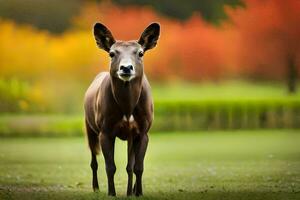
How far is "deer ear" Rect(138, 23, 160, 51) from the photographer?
5.95 metres

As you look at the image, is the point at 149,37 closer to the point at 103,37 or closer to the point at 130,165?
the point at 103,37

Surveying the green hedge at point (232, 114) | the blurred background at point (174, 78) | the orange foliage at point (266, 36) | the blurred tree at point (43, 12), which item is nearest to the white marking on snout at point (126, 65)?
the blurred background at point (174, 78)

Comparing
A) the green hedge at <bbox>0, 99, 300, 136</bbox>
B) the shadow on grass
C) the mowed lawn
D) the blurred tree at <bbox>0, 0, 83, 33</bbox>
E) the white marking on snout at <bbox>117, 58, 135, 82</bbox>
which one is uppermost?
the blurred tree at <bbox>0, 0, 83, 33</bbox>

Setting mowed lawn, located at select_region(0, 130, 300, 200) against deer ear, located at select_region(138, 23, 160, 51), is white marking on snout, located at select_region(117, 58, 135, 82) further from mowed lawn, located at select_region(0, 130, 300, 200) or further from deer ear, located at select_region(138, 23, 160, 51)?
mowed lawn, located at select_region(0, 130, 300, 200)

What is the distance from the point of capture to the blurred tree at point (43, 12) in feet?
23.4

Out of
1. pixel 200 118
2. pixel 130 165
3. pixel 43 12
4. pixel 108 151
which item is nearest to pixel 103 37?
pixel 108 151

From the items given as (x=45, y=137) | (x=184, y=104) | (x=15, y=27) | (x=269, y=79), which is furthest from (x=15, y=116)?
(x=269, y=79)

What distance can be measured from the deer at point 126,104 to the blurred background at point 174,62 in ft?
3.45

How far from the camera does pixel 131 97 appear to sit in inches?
228

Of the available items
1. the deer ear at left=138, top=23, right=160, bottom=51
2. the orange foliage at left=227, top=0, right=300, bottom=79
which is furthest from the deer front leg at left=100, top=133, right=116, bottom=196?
the orange foliage at left=227, top=0, right=300, bottom=79

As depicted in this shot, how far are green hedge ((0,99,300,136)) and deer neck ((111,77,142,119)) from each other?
1.32 meters

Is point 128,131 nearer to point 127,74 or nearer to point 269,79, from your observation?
point 127,74

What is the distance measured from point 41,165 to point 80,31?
1216 millimetres

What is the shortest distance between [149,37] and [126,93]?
19.2 inches
